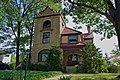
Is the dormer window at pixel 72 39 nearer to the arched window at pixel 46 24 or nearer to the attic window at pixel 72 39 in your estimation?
the attic window at pixel 72 39

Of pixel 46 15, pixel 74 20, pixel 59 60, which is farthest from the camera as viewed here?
pixel 46 15

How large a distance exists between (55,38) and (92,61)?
384 inches

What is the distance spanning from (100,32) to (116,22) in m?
6.69

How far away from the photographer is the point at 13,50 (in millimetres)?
34219

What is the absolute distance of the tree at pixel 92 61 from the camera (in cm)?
2306

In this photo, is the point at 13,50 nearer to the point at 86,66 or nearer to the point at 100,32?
the point at 86,66

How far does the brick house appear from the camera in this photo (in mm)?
30812

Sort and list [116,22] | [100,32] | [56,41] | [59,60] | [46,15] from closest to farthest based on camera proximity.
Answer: [116,22] → [100,32] → [59,60] → [56,41] → [46,15]

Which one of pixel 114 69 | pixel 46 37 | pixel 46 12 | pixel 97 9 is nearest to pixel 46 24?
pixel 46 12

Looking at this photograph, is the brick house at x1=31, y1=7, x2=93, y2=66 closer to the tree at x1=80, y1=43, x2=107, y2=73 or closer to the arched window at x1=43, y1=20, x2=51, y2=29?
the arched window at x1=43, y1=20, x2=51, y2=29

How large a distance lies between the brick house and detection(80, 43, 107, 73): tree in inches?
208

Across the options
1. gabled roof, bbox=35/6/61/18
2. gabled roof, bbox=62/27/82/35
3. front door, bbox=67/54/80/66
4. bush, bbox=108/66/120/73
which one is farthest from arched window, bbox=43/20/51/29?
bush, bbox=108/66/120/73

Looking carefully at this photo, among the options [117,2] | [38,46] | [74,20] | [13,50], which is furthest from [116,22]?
[13,50]

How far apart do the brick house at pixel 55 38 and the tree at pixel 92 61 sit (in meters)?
5.29
